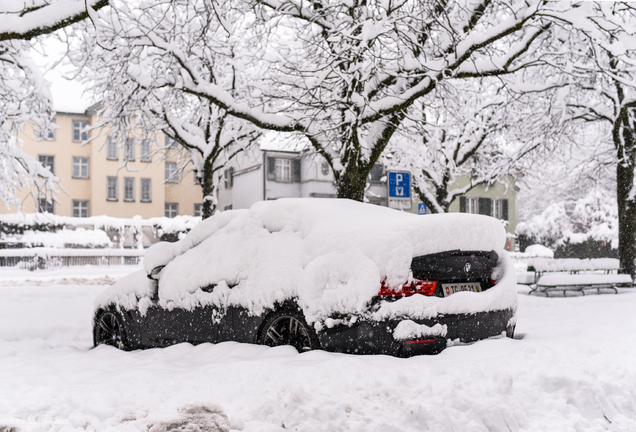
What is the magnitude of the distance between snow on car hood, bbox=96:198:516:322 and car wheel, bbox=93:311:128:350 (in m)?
0.28

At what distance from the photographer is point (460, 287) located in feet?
16.0

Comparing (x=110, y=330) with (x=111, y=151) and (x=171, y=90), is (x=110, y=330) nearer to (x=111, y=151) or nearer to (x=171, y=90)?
(x=171, y=90)

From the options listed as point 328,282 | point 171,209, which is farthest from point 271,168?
point 328,282

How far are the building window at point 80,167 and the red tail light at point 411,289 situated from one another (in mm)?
42584

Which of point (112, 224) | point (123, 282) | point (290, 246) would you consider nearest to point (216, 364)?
point (290, 246)

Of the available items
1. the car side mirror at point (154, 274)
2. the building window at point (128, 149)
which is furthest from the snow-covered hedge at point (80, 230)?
the car side mirror at point (154, 274)

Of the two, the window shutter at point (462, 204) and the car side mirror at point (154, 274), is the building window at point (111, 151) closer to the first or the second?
the window shutter at point (462, 204)

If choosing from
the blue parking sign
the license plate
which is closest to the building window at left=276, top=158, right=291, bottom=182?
the blue parking sign

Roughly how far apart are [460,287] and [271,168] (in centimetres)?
3611

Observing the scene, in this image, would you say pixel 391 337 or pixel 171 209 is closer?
pixel 391 337

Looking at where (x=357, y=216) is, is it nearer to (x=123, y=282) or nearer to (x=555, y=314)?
(x=123, y=282)

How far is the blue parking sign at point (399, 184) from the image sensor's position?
40.3 ft

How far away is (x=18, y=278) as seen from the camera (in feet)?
69.3

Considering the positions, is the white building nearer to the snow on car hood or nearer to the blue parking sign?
the blue parking sign
